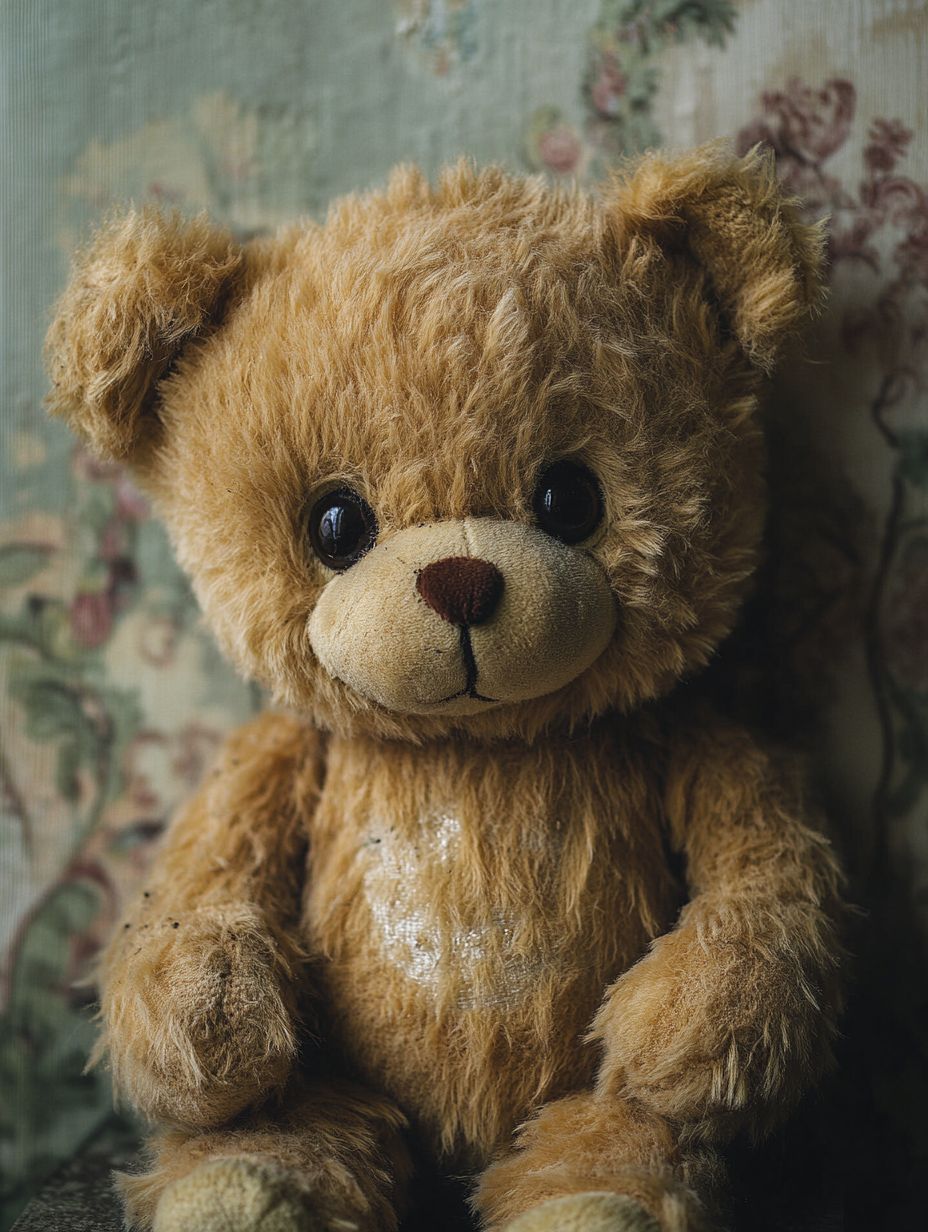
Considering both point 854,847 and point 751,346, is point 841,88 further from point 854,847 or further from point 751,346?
point 854,847

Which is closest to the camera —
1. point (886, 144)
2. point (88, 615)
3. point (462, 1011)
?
point (462, 1011)

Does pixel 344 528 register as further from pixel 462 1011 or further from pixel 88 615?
pixel 88 615

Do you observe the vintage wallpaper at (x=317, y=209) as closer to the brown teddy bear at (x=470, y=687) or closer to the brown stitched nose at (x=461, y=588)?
the brown teddy bear at (x=470, y=687)

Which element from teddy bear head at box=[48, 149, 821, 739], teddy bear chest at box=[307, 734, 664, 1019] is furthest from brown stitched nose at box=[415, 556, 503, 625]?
teddy bear chest at box=[307, 734, 664, 1019]

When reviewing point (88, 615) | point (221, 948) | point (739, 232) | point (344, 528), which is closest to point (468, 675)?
point (344, 528)

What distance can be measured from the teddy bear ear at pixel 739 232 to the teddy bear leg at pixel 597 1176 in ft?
1.51

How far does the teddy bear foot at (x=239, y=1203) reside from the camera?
1.77 feet

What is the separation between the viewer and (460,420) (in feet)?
1.95

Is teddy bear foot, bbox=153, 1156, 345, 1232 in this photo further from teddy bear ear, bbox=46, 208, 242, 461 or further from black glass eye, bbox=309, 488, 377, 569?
teddy bear ear, bbox=46, 208, 242, 461

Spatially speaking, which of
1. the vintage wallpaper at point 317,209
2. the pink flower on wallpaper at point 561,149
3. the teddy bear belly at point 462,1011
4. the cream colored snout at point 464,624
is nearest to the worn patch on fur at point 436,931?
the teddy bear belly at point 462,1011

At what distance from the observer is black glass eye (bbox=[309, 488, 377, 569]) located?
24.5 inches

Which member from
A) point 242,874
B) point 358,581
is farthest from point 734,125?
point 242,874

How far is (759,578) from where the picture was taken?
2.78 ft

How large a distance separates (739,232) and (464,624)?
30 centimetres
